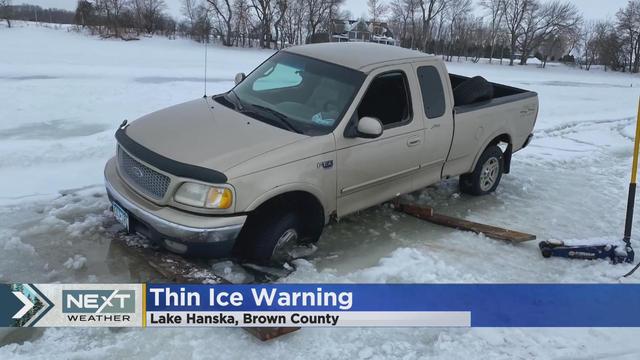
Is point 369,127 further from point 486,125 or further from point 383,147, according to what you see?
point 486,125

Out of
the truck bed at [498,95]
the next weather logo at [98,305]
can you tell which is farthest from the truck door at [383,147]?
the next weather logo at [98,305]

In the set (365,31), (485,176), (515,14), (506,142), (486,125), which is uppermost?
(515,14)

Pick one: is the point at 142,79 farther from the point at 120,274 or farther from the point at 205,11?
the point at 205,11

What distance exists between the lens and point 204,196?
159 inches

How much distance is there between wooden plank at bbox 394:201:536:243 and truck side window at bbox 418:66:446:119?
1131 mm

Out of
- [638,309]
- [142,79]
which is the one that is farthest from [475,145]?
[142,79]

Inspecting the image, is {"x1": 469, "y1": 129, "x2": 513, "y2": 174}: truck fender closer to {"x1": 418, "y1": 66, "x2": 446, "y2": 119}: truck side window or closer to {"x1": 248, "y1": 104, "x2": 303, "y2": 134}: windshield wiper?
{"x1": 418, "y1": 66, "x2": 446, "y2": 119}: truck side window

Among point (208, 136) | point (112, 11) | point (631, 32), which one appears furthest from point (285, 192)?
point (631, 32)

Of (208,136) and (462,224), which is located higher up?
(208,136)

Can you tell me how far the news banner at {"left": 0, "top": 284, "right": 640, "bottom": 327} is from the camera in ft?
12.6

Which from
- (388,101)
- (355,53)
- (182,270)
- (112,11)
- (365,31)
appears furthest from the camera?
(365,31)

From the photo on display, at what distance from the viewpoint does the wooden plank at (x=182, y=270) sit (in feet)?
12.3

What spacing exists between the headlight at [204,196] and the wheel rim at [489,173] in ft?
12.9

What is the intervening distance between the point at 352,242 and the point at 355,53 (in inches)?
77.0
